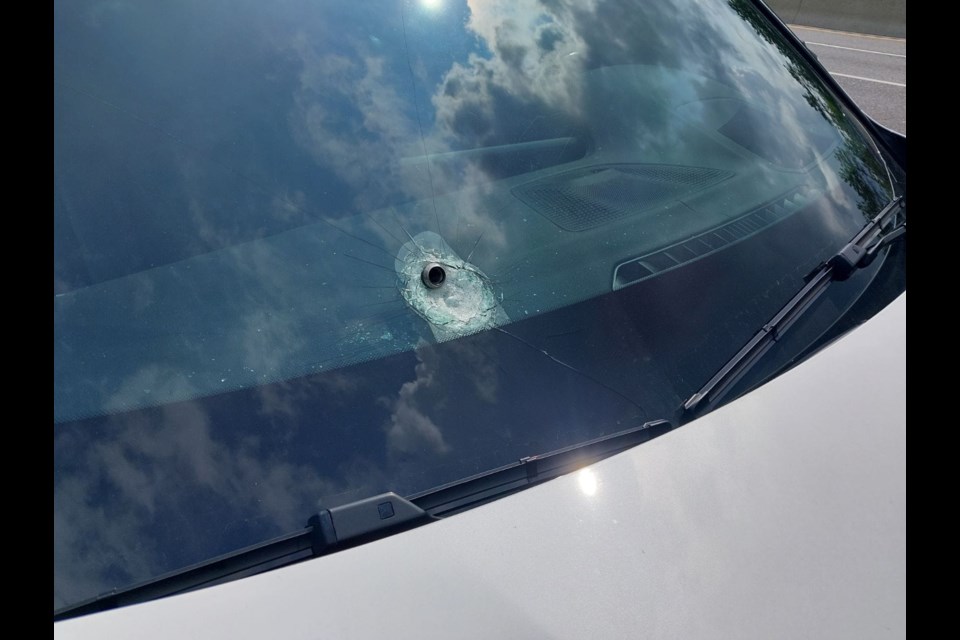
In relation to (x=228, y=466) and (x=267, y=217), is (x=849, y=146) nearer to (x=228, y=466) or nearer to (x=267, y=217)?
(x=267, y=217)

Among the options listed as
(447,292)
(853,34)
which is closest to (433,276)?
(447,292)

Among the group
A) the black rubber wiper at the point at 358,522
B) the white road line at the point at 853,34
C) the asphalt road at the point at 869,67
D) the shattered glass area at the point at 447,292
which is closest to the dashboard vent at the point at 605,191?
the shattered glass area at the point at 447,292

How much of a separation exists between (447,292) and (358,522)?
1.37 ft

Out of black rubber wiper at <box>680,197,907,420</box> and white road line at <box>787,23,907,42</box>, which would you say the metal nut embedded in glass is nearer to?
black rubber wiper at <box>680,197,907,420</box>

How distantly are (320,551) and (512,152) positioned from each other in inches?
32.4

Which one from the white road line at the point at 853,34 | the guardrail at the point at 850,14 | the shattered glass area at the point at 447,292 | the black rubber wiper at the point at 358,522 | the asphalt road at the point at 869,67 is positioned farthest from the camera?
the guardrail at the point at 850,14

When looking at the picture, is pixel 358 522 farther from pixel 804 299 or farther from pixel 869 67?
pixel 869 67

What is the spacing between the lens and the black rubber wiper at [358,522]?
40.5 inches

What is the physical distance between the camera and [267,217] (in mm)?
1290

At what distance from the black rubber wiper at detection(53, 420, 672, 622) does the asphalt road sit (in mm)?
6303

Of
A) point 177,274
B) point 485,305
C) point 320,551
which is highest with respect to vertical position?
point 177,274

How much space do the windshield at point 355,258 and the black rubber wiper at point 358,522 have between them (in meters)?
0.02

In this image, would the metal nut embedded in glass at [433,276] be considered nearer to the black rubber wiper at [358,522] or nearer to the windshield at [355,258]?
the windshield at [355,258]
